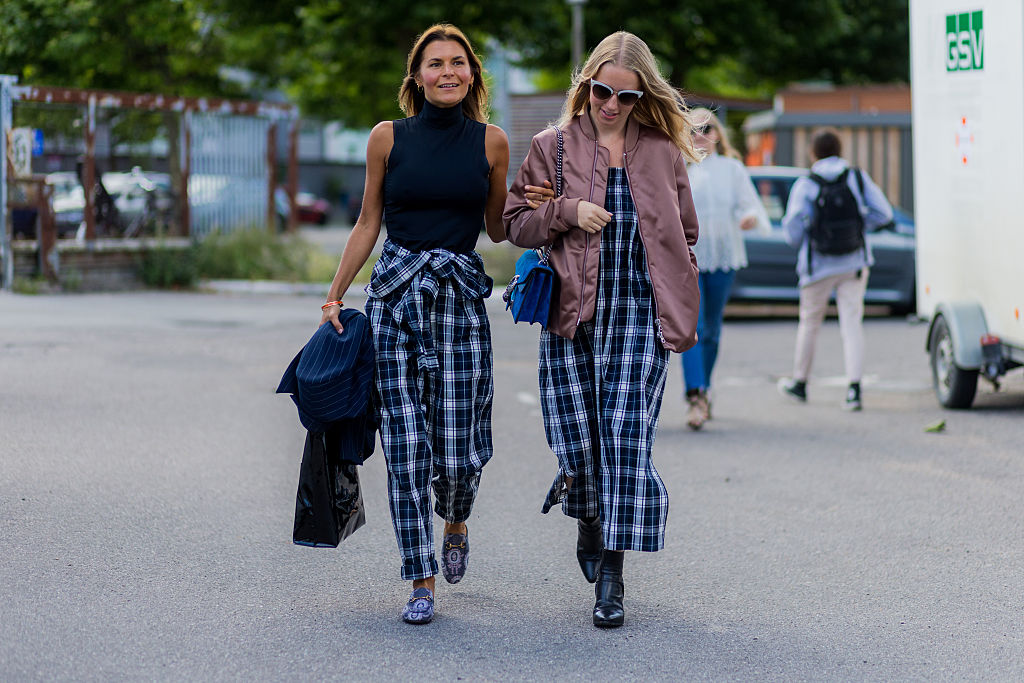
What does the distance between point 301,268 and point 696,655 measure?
14.7 meters

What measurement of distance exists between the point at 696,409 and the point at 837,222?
1.72m

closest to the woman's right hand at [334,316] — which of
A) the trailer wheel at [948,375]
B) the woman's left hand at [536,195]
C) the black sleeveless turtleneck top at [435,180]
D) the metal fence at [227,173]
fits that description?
the black sleeveless turtleneck top at [435,180]

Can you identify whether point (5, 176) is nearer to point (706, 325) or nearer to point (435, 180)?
point (706, 325)

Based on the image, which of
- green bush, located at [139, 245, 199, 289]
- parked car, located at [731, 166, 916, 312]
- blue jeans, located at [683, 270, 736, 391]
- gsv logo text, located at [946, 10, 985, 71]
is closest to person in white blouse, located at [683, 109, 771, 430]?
blue jeans, located at [683, 270, 736, 391]

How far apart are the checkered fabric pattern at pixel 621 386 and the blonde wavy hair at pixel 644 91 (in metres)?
0.22

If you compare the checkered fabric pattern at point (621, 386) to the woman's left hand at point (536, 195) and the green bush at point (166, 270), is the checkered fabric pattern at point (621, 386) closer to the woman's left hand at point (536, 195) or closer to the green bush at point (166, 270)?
the woman's left hand at point (536, 195)

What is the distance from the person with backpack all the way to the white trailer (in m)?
0.53

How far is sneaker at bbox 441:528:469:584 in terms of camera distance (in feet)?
15.0

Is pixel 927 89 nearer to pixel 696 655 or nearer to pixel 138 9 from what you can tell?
pixel 696 655

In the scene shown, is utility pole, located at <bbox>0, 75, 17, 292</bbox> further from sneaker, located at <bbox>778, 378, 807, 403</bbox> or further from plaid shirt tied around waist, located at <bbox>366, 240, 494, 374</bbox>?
plaid shirt tied around waist, located at <bbox>366, 240, 494, 374</bbox>

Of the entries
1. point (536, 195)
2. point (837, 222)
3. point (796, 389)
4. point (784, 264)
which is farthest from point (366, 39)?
point (536, 195)

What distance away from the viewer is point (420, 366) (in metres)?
4.35

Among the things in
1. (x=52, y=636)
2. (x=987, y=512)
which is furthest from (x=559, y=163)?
(x=987, y=512)

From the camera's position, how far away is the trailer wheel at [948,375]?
340 inches
